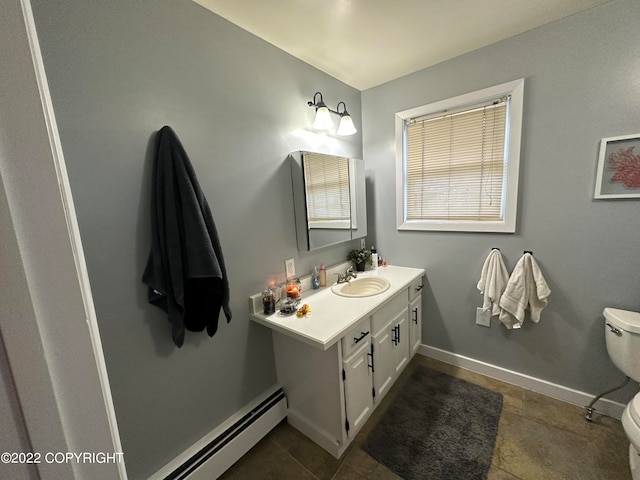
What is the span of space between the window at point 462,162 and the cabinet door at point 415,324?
0.66m

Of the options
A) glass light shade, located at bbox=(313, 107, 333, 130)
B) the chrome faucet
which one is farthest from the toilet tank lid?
glass light shade, located at bbox=(313, 107, 333, 130)

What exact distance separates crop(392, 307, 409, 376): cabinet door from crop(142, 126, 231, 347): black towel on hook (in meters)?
1.32

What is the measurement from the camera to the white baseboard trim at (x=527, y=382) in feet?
5.14

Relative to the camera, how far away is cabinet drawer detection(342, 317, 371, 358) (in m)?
1.33

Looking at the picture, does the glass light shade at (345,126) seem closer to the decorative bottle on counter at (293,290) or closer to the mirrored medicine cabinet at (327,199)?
the mirrored medicine cabinet at (327,199)

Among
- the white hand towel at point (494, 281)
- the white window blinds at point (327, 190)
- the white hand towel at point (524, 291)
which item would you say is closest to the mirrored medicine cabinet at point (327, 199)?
the white window blinds at point (327, 190)

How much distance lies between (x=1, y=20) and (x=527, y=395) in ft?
9.01

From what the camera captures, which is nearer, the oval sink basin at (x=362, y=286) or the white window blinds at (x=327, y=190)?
the white window blinds at (x=327, y=190)

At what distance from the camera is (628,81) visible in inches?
52.7

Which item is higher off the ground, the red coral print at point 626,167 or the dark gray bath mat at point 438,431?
the red coral print at point 626,167

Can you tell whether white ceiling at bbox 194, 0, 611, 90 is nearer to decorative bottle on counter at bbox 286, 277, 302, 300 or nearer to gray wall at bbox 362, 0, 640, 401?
gray wall at bbox 362, 0, 640, 401

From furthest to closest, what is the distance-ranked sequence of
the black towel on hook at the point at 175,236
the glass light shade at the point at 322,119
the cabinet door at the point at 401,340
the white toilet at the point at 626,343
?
the cabinet door at the point at 401,340, the glass light shade at the point at 322,119, the white toilet at the point at 626,343, the black towel on hook at the point at 175,236

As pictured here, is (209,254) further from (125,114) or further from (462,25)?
(462,25)

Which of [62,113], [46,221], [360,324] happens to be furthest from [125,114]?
[360,324]
